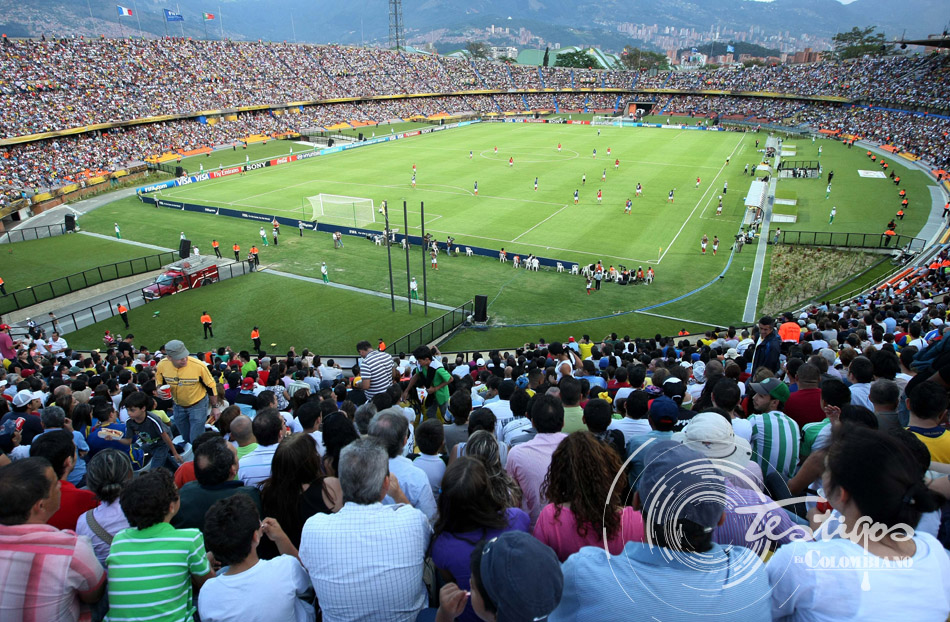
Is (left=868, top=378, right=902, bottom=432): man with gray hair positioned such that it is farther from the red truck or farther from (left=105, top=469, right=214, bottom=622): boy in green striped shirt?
the red truck

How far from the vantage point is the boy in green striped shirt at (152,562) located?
375cm

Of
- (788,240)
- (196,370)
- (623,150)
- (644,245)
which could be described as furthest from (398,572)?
(623,150)

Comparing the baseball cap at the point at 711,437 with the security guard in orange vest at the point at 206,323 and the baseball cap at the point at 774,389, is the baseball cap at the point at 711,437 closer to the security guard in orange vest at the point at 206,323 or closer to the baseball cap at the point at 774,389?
the baseball cap at the point at 774,389

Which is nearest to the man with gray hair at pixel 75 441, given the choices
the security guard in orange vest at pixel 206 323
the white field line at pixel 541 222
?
the security guard in orange vest at pixel 206 323

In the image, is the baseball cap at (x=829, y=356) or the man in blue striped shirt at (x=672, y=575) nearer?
the man in blue striped shirt at (x=672, y=575)

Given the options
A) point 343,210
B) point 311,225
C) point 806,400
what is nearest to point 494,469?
point 806,400

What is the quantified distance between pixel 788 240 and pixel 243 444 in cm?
3806

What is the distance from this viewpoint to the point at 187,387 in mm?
9203

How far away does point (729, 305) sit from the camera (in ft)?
90.5

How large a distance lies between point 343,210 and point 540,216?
48.0 feet

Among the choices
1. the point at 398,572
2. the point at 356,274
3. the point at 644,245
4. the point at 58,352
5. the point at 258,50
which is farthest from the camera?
the point at 258,50

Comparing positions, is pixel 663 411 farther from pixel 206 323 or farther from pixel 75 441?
pixel 206 323

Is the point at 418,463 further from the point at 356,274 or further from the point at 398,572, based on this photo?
the point at 356,274

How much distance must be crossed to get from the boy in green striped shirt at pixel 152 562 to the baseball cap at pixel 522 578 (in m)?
2.26
